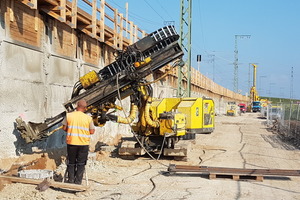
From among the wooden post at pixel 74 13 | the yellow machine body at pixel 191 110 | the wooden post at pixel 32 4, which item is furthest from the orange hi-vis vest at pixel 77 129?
the wooden post at pixel 74 13

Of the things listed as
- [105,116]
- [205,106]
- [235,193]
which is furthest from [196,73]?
[235,193]

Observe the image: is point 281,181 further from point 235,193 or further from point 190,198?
point 190,198

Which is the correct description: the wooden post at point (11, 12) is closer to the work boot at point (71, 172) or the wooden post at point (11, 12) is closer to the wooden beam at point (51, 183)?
the wooden beam at point (51, 183)

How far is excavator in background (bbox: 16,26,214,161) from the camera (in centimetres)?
Answer: 1015

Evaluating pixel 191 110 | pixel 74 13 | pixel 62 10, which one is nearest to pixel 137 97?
pixel 191 110

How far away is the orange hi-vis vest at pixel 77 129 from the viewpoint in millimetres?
7676

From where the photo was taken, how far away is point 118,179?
9258mm

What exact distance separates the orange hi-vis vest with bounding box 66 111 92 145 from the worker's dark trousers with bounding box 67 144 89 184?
0.13 meters

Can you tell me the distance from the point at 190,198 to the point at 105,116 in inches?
173

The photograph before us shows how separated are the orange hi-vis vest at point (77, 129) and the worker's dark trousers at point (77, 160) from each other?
132 millimetres

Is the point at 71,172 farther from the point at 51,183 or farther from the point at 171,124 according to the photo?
the point at 171,124

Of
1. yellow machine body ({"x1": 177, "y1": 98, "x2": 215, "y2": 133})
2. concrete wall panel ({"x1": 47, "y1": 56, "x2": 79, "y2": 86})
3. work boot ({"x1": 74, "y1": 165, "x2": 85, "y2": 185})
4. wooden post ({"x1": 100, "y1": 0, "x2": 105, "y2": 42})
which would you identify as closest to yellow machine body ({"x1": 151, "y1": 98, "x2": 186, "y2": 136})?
yellow machine body ({"x1": 177, "y1": 98, "x2": 215, "y2": 133})

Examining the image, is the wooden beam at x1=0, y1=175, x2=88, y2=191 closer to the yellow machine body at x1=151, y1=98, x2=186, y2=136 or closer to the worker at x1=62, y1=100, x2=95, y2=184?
the worker at x1=62, y1=100, x2=95, y2=184

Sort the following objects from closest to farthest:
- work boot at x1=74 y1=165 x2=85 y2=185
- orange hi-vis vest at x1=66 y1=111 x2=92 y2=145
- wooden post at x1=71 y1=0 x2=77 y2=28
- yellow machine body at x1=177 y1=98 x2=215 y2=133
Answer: orange hi-vis vest at x1=66 y1=111 x2=92 y2=145
work boot at x1=74 y1=165 x2=85 y2=185
wooden post at x1=71 y1=0 x2=77 y2=28
yellow machine body at x1=177 y1=98 x2=215 y2=133
